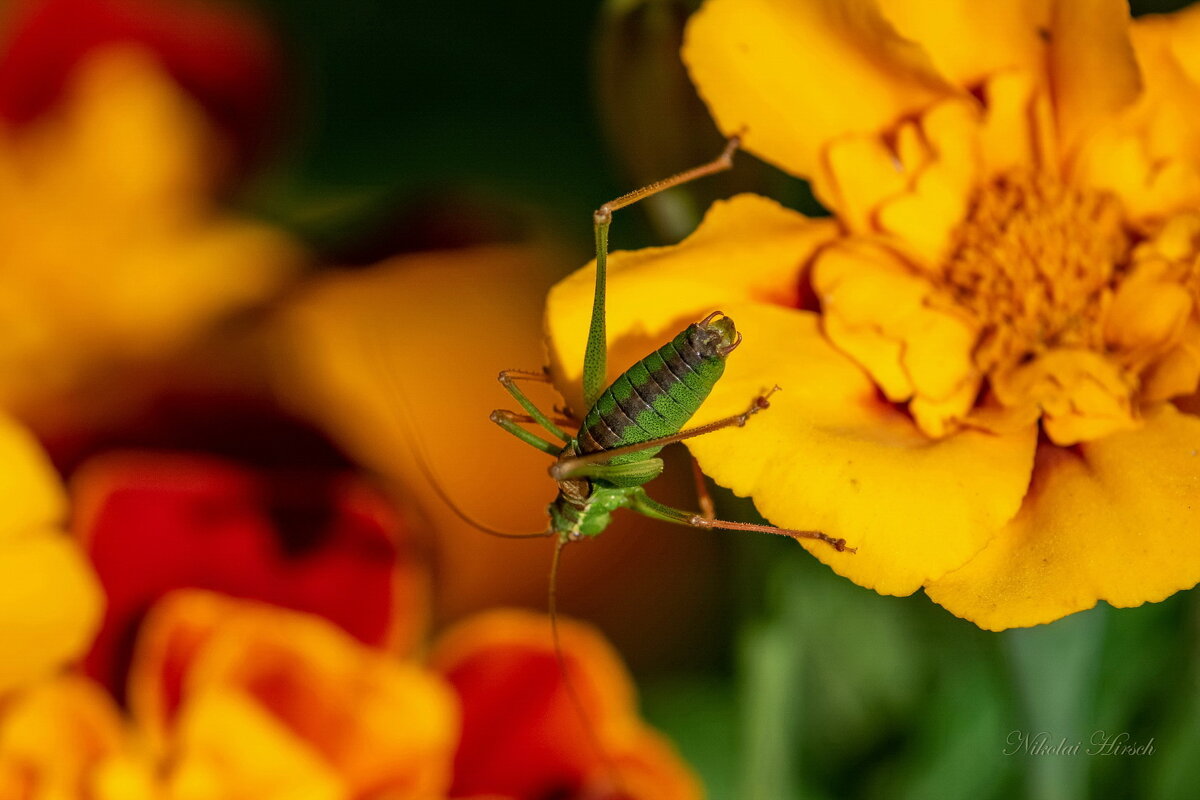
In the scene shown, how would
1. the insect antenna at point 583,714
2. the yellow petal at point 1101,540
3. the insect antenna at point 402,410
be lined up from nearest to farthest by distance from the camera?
the yellow petal at point 1101,540, the insect antenna at point 583,714, the insect antenna at point 402,410

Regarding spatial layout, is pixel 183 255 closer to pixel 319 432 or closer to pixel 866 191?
pixel 319 432

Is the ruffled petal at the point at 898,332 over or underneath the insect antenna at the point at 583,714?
over

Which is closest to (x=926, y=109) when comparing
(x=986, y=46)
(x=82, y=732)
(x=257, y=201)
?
(x=986, y=46)

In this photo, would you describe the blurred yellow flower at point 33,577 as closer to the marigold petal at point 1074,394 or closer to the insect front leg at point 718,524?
the insect front leg at point 718,524

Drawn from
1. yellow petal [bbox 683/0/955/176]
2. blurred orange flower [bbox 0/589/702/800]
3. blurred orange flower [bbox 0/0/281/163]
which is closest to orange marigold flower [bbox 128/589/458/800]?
blurred orange flower [bbox 0/589/702/800]

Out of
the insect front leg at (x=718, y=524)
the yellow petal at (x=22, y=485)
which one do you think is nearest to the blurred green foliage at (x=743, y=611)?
the insect front leg at (x=718, y=524)

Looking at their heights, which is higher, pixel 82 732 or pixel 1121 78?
pixel 1121 78

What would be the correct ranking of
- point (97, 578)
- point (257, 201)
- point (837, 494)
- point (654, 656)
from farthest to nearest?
point (257, 201) → point (654, 656) → point (97, 578) → point (837, 494)

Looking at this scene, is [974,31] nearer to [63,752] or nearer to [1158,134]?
[1158,134]
